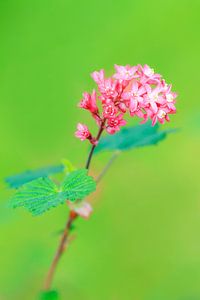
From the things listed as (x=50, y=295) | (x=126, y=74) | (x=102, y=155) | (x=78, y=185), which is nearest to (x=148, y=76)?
(x=126, y=74)

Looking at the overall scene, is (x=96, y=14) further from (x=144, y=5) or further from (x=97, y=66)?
(x=97, y=66)

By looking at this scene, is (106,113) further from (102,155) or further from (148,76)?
(102,155)

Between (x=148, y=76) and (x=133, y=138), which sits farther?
(x=133, y=138)

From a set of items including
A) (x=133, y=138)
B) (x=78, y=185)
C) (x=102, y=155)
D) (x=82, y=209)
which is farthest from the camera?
(x=102, y=155)

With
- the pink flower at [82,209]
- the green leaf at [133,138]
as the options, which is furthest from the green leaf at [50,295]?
the green leaf at [133,138]

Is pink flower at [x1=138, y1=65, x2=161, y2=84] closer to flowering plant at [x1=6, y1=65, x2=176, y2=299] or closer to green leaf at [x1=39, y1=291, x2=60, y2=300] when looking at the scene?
flowering plant at [x1=6, y1=65, x2=176, y2=299]

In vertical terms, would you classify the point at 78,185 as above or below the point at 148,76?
below
